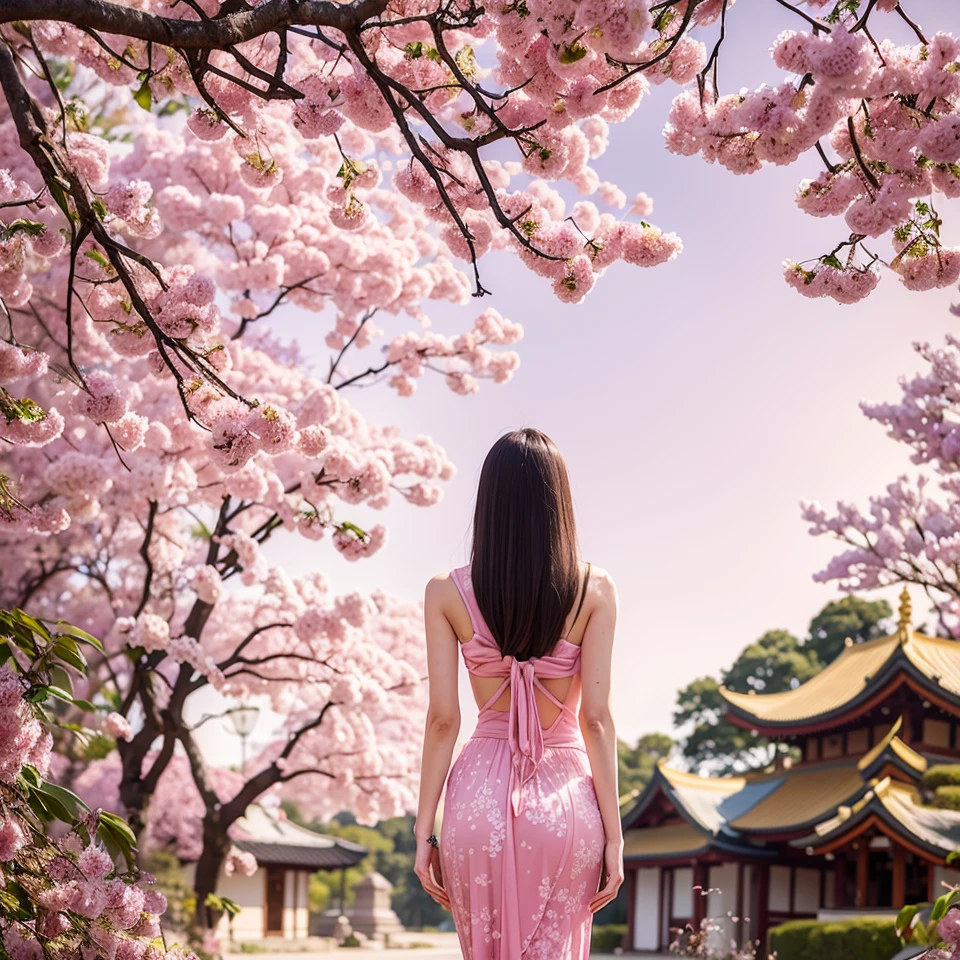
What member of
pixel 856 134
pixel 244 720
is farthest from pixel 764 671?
pixel 856 134

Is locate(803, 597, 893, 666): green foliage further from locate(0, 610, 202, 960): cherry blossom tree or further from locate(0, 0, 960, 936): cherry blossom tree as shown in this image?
locate(0, 610, 202, 960): cherry blossom tree

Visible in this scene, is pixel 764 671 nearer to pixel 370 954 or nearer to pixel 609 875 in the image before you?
pixel 370 954

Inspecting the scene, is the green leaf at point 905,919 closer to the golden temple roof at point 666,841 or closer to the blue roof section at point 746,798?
the golden temple roof at point 666,841

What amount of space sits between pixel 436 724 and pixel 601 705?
440mm

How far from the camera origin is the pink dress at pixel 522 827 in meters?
2.87

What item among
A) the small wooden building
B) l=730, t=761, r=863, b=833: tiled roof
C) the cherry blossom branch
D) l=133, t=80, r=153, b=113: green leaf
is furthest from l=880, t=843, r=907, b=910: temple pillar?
the cherry blossom branch

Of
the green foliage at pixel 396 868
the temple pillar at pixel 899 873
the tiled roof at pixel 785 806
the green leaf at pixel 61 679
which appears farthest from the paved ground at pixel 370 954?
the green leaf at pixel 61 679

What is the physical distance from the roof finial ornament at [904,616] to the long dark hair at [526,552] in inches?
805

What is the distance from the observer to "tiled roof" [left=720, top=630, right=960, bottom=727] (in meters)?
21.4

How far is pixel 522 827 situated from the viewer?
2883mm

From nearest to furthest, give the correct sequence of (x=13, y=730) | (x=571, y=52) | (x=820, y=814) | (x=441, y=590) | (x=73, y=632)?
(x=441, y=590) < (x=13, y=730) < (x=571, y=52) < (x=73, y=632) < (x=820, y=814)

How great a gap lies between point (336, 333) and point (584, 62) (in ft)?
27.6

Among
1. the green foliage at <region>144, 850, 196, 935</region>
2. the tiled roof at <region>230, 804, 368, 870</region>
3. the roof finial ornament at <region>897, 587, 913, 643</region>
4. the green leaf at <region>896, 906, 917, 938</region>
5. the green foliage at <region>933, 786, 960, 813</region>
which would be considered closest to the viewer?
the green leaf at <region>896, 906, 917, 938</region>

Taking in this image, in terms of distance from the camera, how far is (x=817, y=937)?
18750 mm
